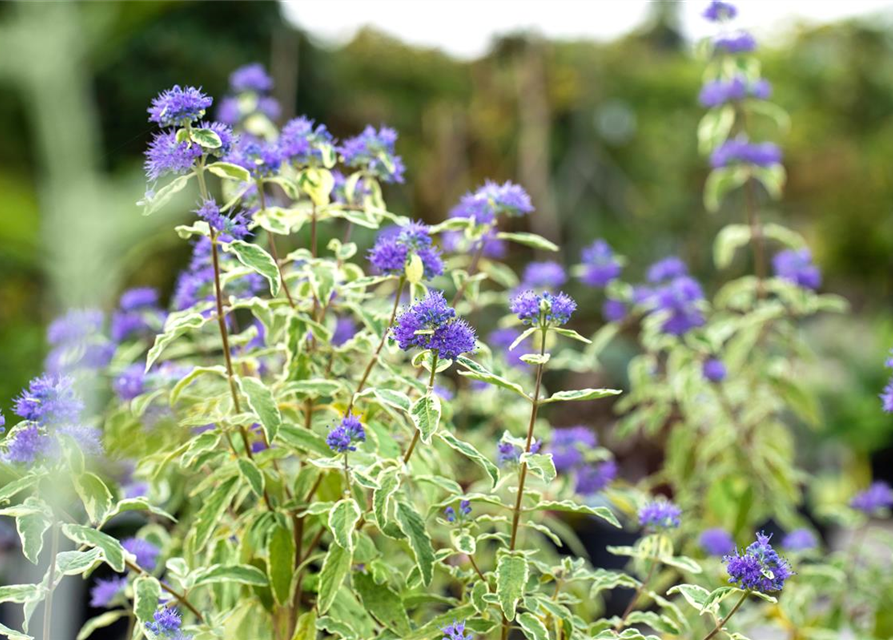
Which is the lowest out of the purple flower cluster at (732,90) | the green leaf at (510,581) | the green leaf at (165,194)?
the green leaf at (510,581)

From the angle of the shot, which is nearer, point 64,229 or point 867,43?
point 64,229

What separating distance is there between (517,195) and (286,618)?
0.73 meters

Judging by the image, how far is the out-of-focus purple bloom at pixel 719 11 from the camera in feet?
7.02

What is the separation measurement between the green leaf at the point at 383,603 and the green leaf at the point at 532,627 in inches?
6.7

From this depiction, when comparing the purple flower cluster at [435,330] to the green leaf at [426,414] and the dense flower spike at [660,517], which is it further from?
the dense flower spike at [660,517]

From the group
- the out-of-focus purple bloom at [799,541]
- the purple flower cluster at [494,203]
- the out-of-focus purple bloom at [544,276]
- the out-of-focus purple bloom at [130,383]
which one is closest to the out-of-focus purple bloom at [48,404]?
the out-of-focus purple bloom at [130,383]

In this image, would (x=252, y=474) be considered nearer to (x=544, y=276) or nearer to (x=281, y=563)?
(x=281, y=563)

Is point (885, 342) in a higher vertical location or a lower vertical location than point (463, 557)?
higher

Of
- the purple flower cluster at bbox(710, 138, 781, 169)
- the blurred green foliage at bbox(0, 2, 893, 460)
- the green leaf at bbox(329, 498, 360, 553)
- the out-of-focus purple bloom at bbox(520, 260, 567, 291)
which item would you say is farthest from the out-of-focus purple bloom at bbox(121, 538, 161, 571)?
the blurred green foliage at bbox(0, 2, 893, 460)

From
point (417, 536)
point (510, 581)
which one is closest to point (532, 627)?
point (510, 581)

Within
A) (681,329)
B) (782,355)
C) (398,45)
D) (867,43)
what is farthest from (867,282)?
(681,329)

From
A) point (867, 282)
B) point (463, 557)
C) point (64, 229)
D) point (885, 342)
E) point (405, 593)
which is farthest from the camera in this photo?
point (867, 282)

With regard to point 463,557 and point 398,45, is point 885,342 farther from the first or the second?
point 398,45

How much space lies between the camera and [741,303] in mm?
2201
